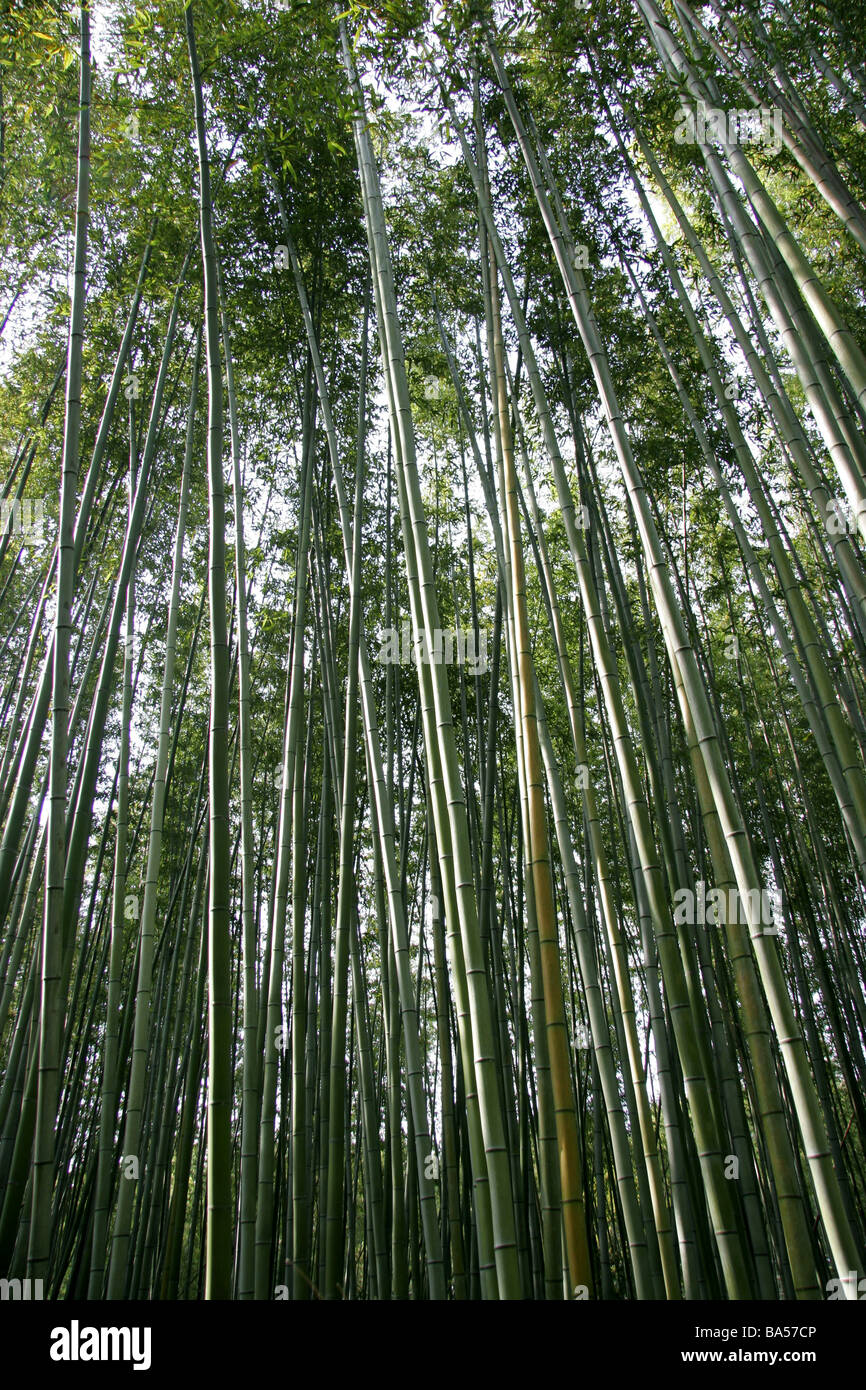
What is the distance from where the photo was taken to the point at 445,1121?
225 cm

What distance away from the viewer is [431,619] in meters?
1.58

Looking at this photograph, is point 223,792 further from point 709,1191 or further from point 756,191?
point 756,191

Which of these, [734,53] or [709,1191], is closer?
[709,1191]

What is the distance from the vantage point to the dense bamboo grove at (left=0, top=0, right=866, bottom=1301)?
1.58m

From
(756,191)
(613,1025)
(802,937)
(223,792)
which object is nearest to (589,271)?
(756,191)

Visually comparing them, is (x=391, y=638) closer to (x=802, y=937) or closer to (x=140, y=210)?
(x=140, y=210)

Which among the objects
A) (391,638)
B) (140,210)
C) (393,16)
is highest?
(140,210)

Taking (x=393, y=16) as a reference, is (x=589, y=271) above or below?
above

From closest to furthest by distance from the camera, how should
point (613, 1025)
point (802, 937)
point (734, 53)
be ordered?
point (734, 53) → point (613, 1025) → point (802, 937)

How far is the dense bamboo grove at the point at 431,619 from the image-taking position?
5.18ft

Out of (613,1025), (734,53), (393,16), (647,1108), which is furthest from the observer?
(613,1025)

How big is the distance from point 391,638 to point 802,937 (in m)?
4.56
